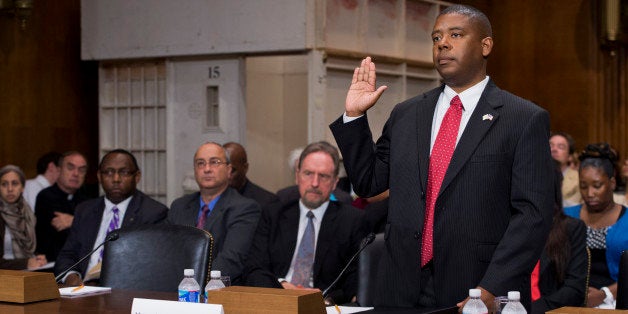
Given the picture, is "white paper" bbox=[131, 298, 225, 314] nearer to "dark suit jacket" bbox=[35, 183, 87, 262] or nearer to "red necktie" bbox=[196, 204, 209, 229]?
"red necktie" bbox=[196, 204, 209, 229]

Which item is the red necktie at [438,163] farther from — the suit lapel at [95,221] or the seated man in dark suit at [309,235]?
the suit lapel at [95,221]

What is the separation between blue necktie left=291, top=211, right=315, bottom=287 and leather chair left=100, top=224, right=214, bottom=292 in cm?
115

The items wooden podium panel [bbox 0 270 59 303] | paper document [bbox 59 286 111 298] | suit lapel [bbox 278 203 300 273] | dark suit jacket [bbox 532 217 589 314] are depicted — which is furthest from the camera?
suit lapel [bbox 278 203 300 273]

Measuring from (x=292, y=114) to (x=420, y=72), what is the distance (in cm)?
174

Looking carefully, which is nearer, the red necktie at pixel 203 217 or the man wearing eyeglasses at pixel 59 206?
the red necktie at pixel 203 217

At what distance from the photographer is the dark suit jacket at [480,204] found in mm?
2768

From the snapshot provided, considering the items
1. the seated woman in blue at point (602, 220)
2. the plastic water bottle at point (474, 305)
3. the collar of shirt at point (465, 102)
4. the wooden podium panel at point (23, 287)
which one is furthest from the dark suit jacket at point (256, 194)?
the plastic water bottle at point (474, 305)

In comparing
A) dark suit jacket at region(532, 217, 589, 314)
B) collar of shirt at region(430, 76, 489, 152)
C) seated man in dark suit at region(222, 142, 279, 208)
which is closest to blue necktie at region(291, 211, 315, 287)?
dark suit jacket at region(532, 217, 589, 314)

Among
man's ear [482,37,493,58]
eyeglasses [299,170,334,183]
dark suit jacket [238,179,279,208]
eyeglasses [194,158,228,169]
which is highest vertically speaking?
man's ear [482,37,493,58]

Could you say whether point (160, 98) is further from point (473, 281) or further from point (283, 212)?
point (473, 281)

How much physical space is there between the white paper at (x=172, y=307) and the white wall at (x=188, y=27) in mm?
5278

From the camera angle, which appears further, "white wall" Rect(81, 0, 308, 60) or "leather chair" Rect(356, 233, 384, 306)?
"white wall" Rect(81, 0, 308, 60)

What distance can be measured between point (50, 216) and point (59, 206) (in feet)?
0.43

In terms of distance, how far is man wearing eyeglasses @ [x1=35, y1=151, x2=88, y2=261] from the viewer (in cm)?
706
